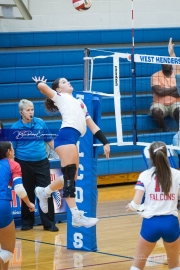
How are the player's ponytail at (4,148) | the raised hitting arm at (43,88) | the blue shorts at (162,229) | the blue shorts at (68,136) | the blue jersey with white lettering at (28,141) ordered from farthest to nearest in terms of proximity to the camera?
Answer: the blue jersey with white lettering at (28,141) < the blue shorts at (68,136) < the raised hitting arm at (43,88) < the player's ponytail at (4,148) < the blue shorts at (162,229)

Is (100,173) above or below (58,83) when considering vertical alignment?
below

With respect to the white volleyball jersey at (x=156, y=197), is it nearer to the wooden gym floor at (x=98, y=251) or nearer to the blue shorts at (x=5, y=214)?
the blue shorts at (x=5, y=214)

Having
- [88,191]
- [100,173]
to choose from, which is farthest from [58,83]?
[100,173]

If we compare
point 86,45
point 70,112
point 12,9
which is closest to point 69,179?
point 70,112

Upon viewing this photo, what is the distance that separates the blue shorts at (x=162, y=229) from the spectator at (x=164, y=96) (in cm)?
Result: 706

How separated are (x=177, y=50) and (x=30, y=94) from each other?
352 cm

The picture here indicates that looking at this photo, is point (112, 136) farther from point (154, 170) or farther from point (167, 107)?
point (154, 170)

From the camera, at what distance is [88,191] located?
8.00m

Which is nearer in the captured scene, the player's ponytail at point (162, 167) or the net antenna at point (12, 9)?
the player's ponytail at point (162, 167)

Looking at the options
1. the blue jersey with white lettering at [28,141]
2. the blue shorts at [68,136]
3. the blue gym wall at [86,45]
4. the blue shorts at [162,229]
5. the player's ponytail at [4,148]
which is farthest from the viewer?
the blue gym wall at [86,45]

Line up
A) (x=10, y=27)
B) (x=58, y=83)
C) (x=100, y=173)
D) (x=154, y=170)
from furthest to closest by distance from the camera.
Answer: (x=10, y=27) < (x=100, y=173) < (x=58, y=83) < (x=154, y=170)

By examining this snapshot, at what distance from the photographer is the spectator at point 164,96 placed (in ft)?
41.6

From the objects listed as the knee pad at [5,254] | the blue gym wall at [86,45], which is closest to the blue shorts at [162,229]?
the knee pad at [5,254]

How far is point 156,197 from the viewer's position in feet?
18.8
